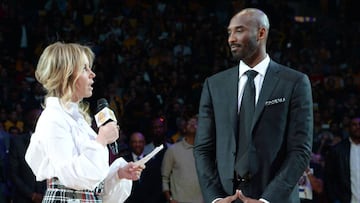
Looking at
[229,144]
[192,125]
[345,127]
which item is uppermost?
[229,144]

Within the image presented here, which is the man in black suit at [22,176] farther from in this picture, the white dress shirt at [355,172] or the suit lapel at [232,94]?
the suit lapel at [232,94]

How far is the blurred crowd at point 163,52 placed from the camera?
1121 cm

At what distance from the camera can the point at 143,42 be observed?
48.4 ft

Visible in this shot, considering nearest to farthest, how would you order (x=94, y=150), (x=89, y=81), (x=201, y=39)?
1. (x=94, y=150)
2. (x=89, y=81)
3. (x=201, y=39)

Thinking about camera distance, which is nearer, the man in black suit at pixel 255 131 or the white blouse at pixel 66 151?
the white blouse at pixel 66 151

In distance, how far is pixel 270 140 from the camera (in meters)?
4.04

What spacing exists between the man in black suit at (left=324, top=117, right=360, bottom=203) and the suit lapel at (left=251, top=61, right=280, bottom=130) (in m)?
4.32

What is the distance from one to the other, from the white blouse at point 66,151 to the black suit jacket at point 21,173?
425 cm

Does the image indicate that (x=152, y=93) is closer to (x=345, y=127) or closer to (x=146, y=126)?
(x=146, y=126)

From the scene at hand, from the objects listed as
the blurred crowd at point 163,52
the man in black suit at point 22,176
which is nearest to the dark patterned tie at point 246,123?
the man in black suit at point 22,176

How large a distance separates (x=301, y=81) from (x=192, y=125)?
452 cm

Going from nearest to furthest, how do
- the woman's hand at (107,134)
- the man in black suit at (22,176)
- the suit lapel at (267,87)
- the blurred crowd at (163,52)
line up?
1. the woman's hand at (107,134)
2. the suit lapel at (267,87)
3. the man in black suit at (22,176)
4. the blurred crowd at (163,52)

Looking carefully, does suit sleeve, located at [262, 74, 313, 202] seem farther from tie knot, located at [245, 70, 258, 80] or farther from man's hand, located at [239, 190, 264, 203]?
tie knot, located at [245, 70, 258, 80]

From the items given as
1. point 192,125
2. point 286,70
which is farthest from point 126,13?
point 286,70
